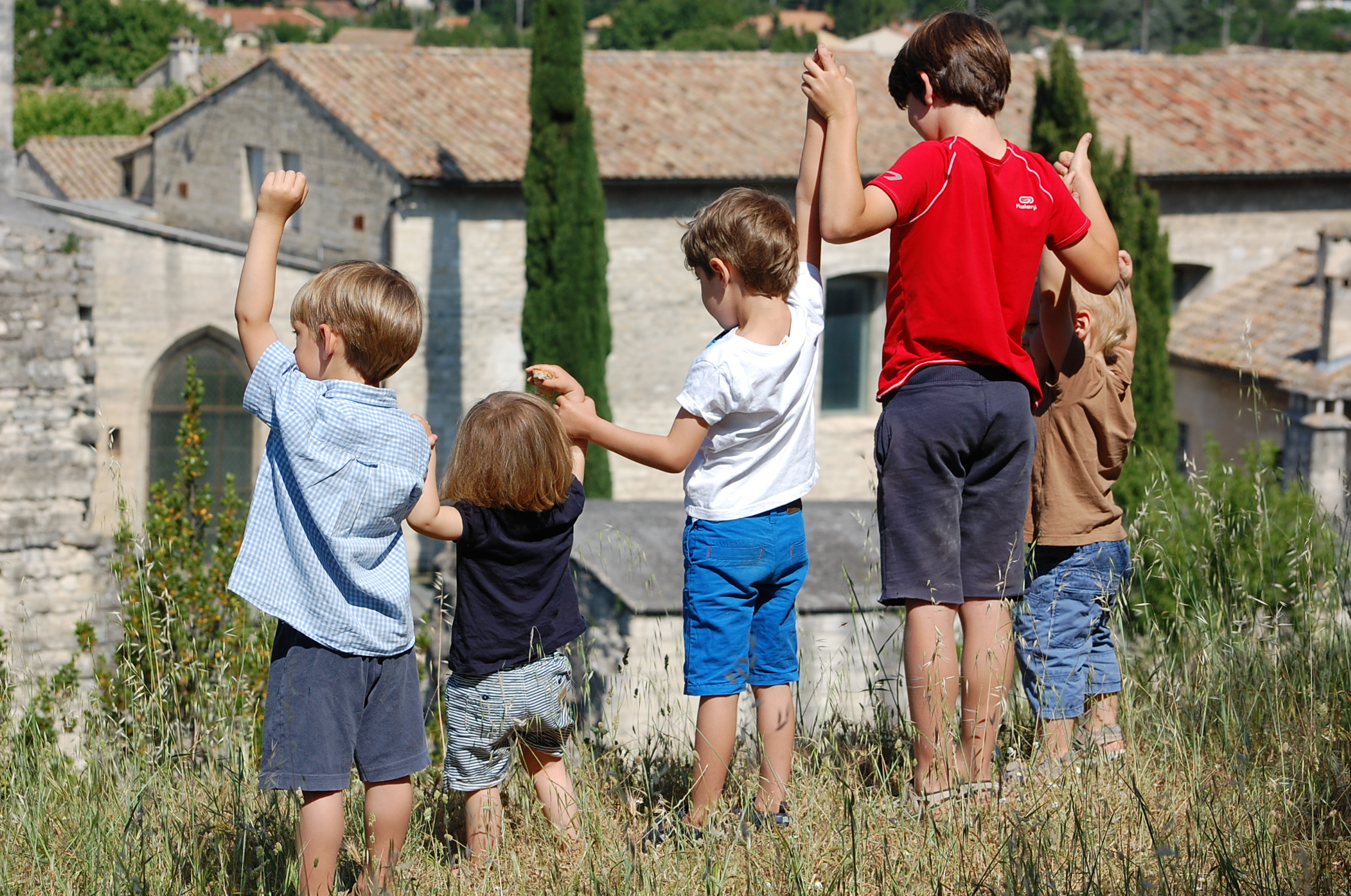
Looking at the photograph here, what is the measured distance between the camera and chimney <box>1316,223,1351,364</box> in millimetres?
13914

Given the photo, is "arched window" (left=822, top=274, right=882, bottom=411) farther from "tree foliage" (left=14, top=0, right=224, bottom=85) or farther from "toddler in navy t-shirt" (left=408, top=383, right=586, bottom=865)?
"tree foliage" (left=14, top=0, right=224, bottom=85)

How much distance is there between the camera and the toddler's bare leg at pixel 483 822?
8.70 ft

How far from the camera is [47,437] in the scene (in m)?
8.81

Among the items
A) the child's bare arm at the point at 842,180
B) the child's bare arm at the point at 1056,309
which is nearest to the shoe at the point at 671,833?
the child's bare arm at the point at 842,180

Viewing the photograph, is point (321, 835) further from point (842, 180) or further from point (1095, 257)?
point (1095, 257)

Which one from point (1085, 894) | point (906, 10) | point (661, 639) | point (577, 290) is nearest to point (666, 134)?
point (577, 290)

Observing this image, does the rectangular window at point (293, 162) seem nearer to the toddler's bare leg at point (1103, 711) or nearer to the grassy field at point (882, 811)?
the grassy field at point (882, 811)

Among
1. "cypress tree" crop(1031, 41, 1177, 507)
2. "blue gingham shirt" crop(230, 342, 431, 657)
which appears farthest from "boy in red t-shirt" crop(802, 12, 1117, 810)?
"cypress tree" crop(1031, 41, 1177, 507)

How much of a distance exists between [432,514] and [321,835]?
0.63 meters

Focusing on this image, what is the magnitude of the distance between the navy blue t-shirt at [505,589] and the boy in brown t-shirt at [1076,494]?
114cm

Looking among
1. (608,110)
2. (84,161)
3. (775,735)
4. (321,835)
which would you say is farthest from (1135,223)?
(84,161)

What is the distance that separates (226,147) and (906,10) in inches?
1747

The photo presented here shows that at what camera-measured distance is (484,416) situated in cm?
270

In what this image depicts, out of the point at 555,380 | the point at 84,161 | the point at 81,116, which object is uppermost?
the point at 81,116
